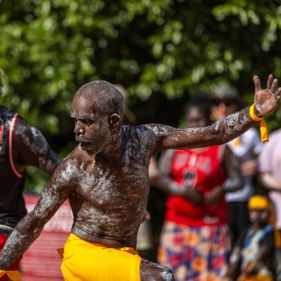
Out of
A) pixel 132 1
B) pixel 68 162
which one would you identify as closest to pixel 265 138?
pixel 68 162

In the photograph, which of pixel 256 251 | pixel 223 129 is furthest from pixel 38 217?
pixel 256 251

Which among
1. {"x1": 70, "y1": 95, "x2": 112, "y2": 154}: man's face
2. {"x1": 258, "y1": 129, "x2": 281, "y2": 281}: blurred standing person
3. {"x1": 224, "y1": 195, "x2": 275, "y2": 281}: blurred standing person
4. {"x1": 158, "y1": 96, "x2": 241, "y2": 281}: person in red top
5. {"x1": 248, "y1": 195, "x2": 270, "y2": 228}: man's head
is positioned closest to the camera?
{"x1": 70, "y1": 95, "x2": 112, "y2": 154}: man's face

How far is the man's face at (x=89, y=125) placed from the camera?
560cm

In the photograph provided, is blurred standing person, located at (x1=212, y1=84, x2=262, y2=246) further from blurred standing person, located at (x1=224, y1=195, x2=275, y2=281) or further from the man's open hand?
the man's open hand

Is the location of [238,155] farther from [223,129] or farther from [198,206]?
[223,129]

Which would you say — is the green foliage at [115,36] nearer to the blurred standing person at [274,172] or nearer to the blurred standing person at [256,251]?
the blurred standing person at [274,172]

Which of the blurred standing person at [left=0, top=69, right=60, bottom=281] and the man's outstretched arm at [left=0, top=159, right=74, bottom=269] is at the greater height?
the blurred standing person at [left=0, top=69, right=60, bottom=281]

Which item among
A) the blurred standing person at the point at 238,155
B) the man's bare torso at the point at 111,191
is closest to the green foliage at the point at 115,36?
the blurred standing person at the point at 238,155

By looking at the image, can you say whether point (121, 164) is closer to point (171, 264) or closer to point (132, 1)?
point (171, 264)

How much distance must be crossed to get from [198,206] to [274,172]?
3.27ft

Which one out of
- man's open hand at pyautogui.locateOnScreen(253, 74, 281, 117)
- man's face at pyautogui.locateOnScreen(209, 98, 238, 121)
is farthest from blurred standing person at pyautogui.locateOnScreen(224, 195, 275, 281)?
man's open hand at pyautogui.locateOnScreen(253, 74, 281, 117)

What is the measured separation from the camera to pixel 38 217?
5.84 meters

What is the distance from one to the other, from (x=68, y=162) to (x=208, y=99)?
3285 mm

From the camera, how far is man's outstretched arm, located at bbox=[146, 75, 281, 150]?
5.71 metres
